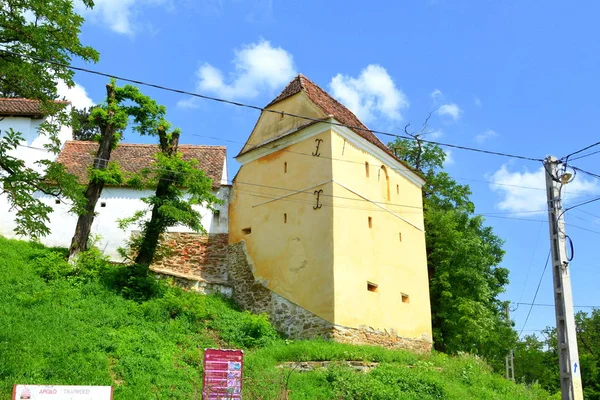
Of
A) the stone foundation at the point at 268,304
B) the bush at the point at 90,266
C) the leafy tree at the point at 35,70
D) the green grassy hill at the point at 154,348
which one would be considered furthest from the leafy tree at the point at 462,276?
the leafy tree at the point at 35,70

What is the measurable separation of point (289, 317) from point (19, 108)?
15455 millimetres

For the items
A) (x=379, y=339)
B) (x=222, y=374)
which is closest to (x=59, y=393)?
(x=222, y=374)

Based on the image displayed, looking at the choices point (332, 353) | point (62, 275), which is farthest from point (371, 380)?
point (62, 275)

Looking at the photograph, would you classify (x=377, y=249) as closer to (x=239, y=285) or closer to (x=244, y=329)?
(x=239, y=285)

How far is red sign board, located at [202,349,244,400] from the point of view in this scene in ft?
36.8

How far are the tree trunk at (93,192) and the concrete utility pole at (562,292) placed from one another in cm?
1372

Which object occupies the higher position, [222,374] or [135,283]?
[135,283]

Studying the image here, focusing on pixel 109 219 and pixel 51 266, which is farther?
pixel 109 219

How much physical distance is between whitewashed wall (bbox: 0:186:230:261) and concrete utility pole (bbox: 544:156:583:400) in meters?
13.7

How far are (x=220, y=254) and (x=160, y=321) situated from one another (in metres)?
6.55

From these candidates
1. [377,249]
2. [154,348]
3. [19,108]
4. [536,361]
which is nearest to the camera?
[154,348]

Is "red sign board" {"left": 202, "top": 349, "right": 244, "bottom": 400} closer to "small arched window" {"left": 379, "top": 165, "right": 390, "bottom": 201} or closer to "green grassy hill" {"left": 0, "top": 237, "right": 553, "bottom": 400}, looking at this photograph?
"green grassy hill" {"left": 0, "top": 237, "right": 553, "bottom": 400}

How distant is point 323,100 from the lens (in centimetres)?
2295

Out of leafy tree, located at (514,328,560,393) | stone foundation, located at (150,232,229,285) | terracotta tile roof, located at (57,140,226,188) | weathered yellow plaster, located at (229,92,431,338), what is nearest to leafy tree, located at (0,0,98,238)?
weathered yellow plaster, located at (229,92,431,338)
